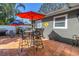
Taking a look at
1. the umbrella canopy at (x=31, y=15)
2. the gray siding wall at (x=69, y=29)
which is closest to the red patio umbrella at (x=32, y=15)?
the umbrella canopy at (x=31, y=15)

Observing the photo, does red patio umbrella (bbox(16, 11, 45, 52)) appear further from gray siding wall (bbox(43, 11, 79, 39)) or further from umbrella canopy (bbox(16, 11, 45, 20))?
gray siding wall (bbox(43, 11, 79, 39))

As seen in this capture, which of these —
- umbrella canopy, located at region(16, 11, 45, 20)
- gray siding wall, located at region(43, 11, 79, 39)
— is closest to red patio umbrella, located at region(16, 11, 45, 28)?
umbrella canopy, located at region(16, 11, 45, 20)

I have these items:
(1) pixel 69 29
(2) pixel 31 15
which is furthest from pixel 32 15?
(1) pixel 69 29

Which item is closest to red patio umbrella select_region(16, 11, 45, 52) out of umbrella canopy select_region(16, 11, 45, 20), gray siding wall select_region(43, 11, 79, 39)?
umbrella canopy select_region(16, 11, 45, 20)

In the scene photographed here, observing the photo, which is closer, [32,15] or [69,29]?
[32,15]

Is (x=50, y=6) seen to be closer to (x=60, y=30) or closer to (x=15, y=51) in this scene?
(x=60, y=30)

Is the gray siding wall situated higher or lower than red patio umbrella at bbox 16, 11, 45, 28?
lower

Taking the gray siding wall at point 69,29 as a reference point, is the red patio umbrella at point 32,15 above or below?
above

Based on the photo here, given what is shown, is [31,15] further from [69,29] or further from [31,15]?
Answer: [69,29]

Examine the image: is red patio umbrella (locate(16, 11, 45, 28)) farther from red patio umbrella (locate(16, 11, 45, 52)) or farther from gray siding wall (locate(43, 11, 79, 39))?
gray siding wall (locate(43, 11, 79, 39))

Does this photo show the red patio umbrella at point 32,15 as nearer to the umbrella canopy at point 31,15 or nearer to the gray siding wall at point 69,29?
the umbrella canopy at point 31,15

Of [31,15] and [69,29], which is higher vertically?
[31,15]

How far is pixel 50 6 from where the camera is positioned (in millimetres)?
7438

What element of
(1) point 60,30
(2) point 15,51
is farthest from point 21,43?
(1) point 60,30
